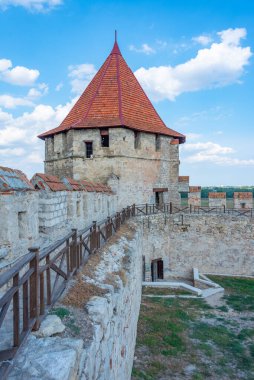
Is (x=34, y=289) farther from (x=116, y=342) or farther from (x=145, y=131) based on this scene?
(x=145, y=131)

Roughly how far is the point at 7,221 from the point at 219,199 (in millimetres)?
14405

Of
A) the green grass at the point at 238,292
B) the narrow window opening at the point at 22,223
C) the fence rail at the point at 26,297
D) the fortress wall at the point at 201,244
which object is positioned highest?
the narrow window opening at the point at 22,223

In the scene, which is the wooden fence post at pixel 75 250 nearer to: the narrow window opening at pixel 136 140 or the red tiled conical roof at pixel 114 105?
the red tiled conical roof at pixel 114 105

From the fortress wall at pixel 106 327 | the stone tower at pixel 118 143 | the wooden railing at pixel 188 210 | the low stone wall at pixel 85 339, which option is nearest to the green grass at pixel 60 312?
the low stone wall at pixel 85 339

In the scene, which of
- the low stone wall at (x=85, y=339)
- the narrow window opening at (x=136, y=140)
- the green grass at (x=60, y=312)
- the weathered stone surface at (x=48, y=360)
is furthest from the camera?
the narrow window opening at (x=136, y=140)

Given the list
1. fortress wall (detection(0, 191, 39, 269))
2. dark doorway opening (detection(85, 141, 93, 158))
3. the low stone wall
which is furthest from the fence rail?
dark doorway opening (detection(85, 141, 93, 158))

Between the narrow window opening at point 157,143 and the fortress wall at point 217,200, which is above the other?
the narrow window opening at point 157,143

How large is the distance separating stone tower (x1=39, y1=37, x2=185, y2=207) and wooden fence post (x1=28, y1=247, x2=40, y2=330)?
14.0 m

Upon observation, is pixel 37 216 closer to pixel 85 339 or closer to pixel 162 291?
pixel 85 339

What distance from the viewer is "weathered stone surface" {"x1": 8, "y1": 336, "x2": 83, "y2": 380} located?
2199 mm

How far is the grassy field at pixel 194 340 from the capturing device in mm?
7066

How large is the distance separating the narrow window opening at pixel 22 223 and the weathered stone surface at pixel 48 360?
2.71 metres

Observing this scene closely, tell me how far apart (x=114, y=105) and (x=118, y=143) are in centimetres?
280

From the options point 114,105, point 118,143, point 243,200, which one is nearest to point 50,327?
point 118,143
